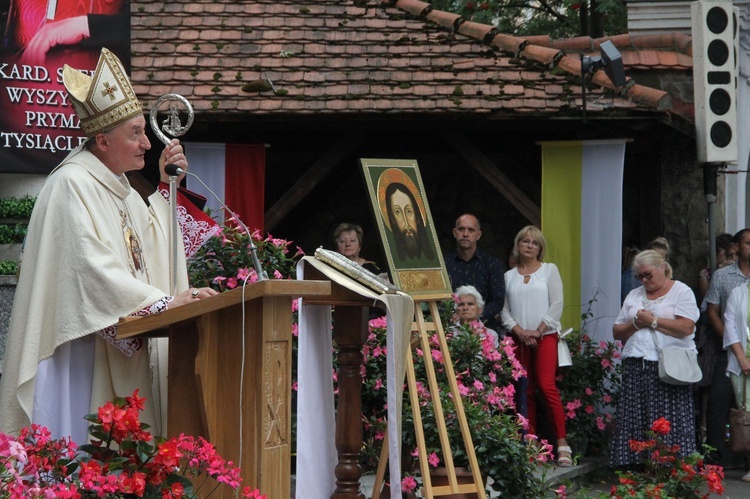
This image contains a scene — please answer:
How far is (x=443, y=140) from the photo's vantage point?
37.3ft

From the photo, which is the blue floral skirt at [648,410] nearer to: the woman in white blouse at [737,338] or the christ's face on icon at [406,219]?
the woman in white blouse at [737,338]

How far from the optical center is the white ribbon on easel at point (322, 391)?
4504 millimetres

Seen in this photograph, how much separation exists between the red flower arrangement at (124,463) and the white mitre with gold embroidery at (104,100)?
1.07 m

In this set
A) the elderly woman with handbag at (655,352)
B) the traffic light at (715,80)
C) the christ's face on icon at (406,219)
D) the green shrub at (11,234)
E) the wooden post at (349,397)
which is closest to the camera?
the wooden post at (349,397)

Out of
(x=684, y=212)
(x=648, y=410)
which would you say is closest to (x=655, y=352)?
(x=648, y=410)

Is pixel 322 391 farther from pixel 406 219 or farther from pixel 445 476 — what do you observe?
pixel 406 219

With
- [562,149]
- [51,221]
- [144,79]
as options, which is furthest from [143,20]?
[51,221]

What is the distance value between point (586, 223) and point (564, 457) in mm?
2476

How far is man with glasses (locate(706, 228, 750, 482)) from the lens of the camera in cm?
923

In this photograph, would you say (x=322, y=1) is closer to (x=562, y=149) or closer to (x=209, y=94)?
(x=209, y=94)

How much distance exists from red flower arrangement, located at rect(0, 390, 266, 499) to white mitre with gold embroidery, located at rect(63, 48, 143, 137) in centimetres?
107

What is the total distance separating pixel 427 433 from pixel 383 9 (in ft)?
20.2

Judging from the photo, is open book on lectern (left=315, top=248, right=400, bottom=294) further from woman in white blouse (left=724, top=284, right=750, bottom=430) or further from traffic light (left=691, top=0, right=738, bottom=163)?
traffic light (left=691, top=0, right=738, bottom=163)

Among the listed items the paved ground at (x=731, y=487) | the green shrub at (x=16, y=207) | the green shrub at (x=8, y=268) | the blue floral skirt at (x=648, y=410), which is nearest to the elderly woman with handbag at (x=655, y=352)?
the blue floral skirt at (x=648, y=410)
